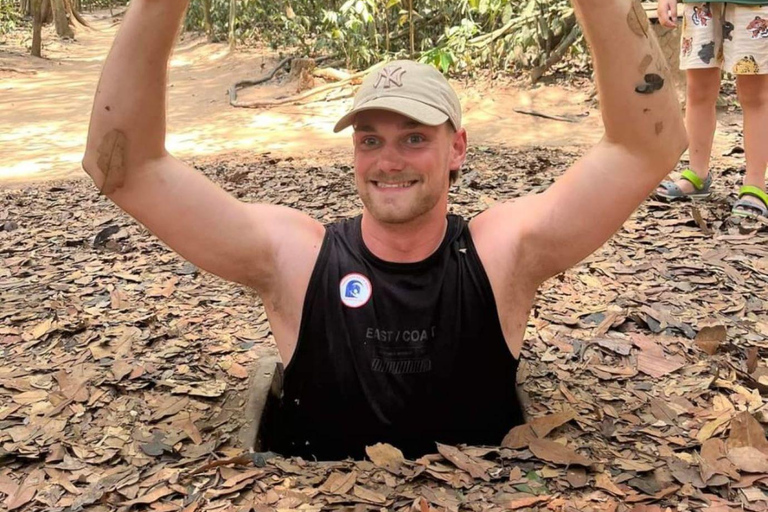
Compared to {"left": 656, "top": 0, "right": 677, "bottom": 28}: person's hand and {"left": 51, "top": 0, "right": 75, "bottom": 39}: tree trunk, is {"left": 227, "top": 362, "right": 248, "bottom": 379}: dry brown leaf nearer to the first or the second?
{"left": 656, "top": 0, "right": 677, "bottom": 28}: person's hand

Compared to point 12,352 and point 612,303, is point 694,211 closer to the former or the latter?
point 612,303

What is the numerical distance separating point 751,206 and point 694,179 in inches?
18.9

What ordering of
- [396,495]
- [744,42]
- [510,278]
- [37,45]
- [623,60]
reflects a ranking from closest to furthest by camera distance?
[623,60], [396,495], [510,278], [744,42], [37,45]

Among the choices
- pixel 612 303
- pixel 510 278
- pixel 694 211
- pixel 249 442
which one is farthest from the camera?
pixel 694 211

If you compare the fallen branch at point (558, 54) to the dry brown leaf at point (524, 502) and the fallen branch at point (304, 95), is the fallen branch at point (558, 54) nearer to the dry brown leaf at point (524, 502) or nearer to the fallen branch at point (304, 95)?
the fallen branch at point (304, 95)

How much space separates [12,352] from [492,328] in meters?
1.88

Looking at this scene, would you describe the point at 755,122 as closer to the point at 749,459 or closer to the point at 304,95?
the point at 749,459

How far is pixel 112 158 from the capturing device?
1724mm

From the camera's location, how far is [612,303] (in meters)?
3.07

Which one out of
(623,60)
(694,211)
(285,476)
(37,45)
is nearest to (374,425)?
(285,476)

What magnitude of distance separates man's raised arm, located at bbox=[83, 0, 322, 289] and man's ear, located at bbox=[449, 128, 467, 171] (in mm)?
531

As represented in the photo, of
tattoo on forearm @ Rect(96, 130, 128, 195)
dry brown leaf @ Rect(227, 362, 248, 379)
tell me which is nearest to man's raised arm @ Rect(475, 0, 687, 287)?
tattoo on forearm @ Rect(96, 130, 128, 195)

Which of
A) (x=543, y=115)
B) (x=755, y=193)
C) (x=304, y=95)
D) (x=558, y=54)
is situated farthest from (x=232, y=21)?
(x=755, y=193)

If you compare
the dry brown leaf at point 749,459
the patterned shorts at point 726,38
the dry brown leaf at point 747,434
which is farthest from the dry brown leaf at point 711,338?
the patterned shorts at point 726,38
